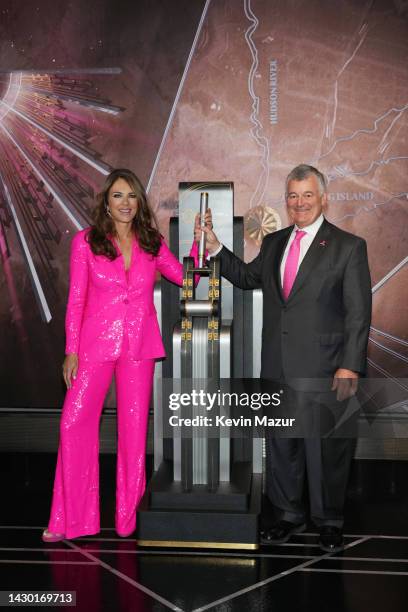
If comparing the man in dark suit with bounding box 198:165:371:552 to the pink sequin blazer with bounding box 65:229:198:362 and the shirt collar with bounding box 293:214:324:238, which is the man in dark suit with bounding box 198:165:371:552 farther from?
the pink sequin blazer with bounding box 65:229:198:362

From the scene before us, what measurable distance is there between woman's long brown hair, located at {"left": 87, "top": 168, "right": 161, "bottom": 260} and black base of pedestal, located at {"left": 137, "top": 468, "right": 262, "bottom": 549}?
113 cm

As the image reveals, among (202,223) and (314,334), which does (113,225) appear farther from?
(314,334)

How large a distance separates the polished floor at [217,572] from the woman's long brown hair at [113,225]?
51.4 inches

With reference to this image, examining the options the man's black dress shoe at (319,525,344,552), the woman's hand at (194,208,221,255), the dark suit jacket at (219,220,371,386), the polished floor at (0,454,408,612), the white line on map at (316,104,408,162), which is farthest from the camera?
the white line on map at (316,104,408,162)

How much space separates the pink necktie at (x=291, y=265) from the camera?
3365 mm

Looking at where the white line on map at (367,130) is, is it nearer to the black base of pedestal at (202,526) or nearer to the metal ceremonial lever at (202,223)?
the metal ceremonial lever at (202,223)

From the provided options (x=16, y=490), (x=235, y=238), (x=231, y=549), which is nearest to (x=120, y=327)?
(x=235, y=238)

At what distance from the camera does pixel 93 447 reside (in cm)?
350

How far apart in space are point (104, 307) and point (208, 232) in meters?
0.58

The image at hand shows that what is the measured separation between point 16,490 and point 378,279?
264 cm

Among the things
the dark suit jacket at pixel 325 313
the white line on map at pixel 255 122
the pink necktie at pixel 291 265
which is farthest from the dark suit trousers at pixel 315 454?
the white line on map at pixel 255 122

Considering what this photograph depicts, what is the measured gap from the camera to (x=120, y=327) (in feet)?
11.1

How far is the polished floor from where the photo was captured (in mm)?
2824

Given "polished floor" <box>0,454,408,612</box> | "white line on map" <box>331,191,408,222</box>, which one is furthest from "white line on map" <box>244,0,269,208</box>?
"polished floor" <box>0,454,408,612</box>
